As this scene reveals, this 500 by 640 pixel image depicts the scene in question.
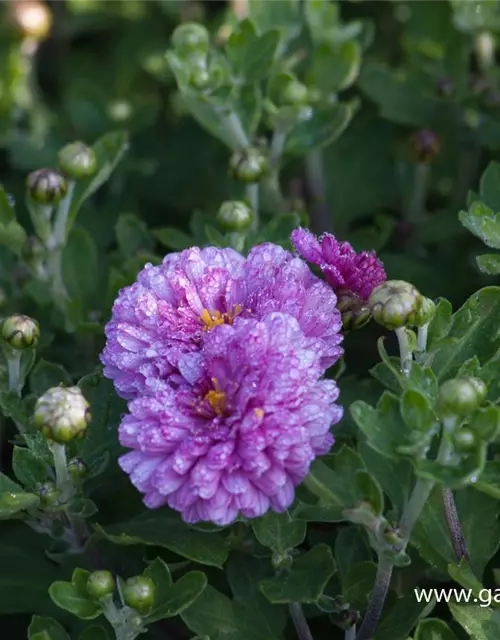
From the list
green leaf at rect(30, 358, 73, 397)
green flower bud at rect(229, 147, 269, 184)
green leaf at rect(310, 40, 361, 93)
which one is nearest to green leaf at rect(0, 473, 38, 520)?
green leaf at rect(30, 358, 73, 397)

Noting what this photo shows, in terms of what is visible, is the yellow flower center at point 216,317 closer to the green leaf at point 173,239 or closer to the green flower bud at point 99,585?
the green flower bud at point 99,585

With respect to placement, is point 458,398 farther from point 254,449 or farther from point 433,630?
point 433,630

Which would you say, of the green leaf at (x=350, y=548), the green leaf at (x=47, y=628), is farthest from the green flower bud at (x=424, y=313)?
the green leaf at (x=47, y=628)

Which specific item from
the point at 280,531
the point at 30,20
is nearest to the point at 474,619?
the point at 280,531

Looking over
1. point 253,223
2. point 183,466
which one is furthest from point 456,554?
point 253,223

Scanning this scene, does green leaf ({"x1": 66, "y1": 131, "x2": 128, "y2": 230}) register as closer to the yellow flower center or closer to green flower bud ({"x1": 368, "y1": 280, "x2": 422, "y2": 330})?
the yellow flower center
